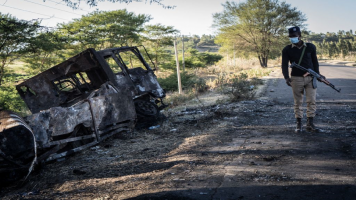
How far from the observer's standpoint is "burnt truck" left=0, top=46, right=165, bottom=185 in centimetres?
427

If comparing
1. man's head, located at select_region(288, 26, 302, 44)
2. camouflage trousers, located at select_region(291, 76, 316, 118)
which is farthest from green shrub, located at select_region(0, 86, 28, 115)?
man's head, located at select_region(288, 26, 302, 44)

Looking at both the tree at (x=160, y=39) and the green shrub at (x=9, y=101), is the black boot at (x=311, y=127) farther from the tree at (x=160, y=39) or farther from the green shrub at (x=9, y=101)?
the tree at (x=160, y=39)

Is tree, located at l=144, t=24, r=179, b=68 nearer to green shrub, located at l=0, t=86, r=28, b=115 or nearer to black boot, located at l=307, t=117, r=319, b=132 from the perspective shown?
green shrub, located at l=0, t=86, r=28, b=115

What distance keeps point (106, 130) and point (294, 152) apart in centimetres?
383

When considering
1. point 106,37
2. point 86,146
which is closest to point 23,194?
point 86,146

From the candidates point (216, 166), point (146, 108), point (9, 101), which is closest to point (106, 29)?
point (9, 101)

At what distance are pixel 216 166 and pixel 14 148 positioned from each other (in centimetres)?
293

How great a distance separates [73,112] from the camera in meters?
5.39

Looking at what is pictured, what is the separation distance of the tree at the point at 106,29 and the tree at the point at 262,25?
1198 centimetres

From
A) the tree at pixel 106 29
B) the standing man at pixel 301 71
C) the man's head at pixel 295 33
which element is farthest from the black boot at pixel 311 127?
the tree at pixel 106 29

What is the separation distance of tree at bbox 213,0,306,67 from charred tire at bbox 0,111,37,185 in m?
32.3

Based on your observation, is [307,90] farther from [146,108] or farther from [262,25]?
[262,25]

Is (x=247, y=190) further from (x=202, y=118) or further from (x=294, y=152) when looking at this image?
(x=202, y=118)

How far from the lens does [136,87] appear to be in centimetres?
816
